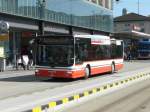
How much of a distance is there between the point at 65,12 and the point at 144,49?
2071cm

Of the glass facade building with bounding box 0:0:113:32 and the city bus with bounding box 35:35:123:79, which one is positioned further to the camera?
the glass facade building with bounding box 0:0:113:32

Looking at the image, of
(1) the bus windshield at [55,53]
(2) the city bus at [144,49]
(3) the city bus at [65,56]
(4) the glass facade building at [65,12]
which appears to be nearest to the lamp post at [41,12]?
(4) the glass facade building at [65,12]

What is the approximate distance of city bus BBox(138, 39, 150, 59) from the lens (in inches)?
3121

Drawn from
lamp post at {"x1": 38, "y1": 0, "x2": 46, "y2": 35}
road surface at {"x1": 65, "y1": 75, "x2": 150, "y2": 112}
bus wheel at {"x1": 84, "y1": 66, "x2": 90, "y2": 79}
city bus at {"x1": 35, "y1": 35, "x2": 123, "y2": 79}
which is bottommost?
road surface at {"x1": 65, "y1": 75, "x2": 150, "y2": 112}

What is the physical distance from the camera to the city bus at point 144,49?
79.3m

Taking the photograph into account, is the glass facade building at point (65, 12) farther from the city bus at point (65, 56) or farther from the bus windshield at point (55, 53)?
the bus windshield at point (55, 53)

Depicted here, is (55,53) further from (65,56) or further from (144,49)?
(144,49)

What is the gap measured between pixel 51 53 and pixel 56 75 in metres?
1.24

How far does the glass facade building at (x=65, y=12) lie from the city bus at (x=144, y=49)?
18.0 feet

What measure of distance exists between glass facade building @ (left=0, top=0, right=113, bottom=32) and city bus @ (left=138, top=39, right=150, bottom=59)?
547 centimetres

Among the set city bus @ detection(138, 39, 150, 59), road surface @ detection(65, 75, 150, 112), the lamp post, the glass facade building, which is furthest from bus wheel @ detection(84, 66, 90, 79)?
city bus @ detection(138, 39, 150, 59)

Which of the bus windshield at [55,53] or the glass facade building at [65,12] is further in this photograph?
the glass facade building at [65,12]

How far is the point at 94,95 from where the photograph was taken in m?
19.2

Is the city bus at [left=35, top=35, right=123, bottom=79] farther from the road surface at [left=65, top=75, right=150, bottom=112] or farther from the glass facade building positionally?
the glass facade building
